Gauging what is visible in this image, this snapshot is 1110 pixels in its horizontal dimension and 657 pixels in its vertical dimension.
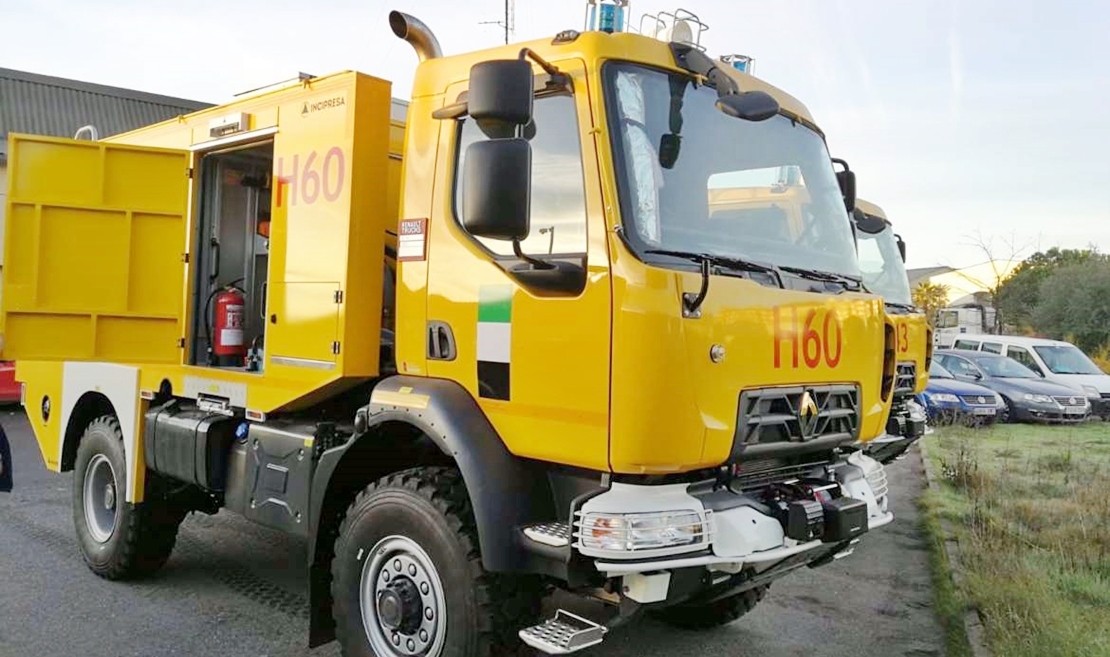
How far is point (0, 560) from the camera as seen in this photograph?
607 centimetres

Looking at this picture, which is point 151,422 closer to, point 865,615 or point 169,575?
point 169,575

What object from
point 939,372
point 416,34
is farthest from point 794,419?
point 939,372

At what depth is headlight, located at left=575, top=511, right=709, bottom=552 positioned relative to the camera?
10.1ft

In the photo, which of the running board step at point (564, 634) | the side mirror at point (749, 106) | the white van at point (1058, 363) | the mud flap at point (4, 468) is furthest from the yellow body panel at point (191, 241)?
the white van at point (1058, 363)

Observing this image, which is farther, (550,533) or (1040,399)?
(1040,399)

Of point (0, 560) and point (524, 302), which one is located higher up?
point (524, 302)

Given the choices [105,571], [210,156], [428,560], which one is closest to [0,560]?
[105,571]

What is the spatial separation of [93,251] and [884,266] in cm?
783

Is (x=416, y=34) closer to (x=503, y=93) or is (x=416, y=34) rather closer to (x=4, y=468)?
(x=503, y=93)

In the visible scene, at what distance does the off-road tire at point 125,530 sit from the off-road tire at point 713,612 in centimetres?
325

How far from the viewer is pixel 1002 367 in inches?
673

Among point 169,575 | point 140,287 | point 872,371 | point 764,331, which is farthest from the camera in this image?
point 169,575

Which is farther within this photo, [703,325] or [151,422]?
[151,422]

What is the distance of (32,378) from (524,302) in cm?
515
